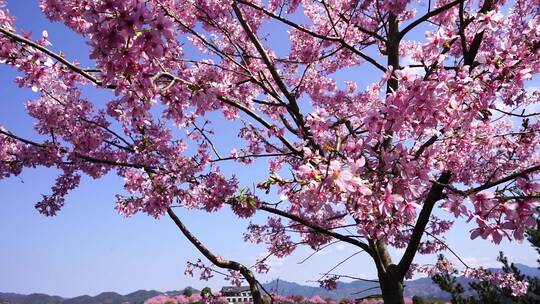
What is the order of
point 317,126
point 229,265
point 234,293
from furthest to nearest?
point 234,293 → point 229,265 → point 317,126

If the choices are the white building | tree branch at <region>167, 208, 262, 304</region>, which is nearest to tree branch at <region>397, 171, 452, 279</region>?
tree branch at <region>167, 208, 262, 304</region>

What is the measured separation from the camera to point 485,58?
3.65 m

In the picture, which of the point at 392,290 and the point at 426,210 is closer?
the point at 426,210

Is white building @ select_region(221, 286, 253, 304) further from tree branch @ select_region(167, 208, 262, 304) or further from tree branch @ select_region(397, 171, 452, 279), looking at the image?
tree branch @ select_region(397, 171, 452, 279)

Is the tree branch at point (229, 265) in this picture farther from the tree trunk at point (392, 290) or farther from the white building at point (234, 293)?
the tree trunk at point (392, 290)

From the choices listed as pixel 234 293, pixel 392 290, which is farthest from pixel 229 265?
pixel 234 293

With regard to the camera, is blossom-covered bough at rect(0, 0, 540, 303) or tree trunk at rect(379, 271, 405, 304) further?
tree trunk at rect(379, 271, 405, 304)

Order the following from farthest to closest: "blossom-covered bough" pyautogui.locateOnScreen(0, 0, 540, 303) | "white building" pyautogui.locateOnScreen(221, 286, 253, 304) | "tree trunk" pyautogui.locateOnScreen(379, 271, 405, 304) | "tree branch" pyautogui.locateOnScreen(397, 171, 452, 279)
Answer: "white building" pyautogui.locateOnScreen(221, 286, 253, 304), "tree trunk" pyautogui.locateOnScreen(379, 271, 405, 304), "tree branch" pyautogui.locateOnScreen(397, 171, 452, 279), "blossom-covered bough" pyautogui.locateOnScreen(0, 0, 540, 303)

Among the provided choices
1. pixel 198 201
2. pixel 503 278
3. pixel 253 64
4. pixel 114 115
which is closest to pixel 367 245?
pixel 198 201

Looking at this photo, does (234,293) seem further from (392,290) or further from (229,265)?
(392,290)

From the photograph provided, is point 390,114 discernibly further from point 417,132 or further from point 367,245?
point 367,245

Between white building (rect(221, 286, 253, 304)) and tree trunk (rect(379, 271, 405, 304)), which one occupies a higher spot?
white building (rect(221, 286, 253, 304))

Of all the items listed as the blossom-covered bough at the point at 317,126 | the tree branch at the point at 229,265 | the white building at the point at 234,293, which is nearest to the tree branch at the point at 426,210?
the blossom-covered bough at the point at 317,126

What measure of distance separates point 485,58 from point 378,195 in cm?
164
